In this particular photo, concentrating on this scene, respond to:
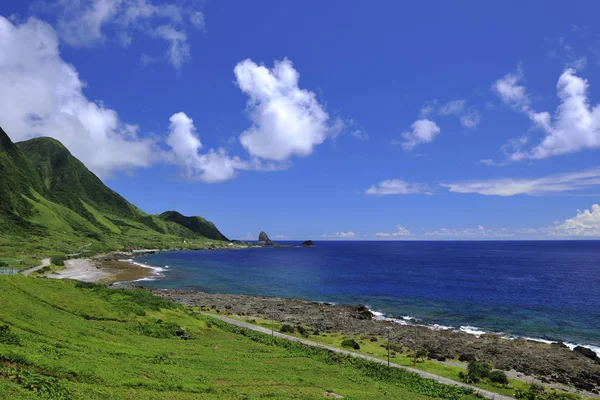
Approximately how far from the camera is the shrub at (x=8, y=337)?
2881 cm

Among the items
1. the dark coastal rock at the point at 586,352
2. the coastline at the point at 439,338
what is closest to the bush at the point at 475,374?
the coastline at the point at 439,338

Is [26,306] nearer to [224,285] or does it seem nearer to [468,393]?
[468,393]

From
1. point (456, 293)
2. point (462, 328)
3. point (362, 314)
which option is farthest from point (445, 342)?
point (456, 293)

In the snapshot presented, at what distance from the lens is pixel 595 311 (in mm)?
91750

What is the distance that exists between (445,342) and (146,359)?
5405 cm

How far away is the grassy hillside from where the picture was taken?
81.2ft

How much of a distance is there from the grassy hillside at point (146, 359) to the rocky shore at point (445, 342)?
21149 mm

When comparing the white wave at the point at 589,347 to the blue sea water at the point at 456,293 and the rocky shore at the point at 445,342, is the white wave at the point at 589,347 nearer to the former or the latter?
the blue sea water at the point at 456,293

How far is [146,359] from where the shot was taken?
33.8 m

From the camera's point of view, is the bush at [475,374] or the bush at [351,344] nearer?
the bush at [475,374]

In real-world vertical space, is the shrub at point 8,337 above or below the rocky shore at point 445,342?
above

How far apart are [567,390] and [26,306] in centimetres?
6741

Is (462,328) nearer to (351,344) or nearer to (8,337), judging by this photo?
(351,344)

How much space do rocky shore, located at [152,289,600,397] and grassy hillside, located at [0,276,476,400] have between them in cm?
2115
